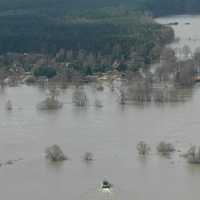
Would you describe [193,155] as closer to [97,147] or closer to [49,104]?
[97,147]

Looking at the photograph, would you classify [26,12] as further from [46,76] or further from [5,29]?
[46,76]

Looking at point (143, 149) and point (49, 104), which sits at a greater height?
point (49, 104)

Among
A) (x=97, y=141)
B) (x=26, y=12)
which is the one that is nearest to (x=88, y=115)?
(x=97, y=141)

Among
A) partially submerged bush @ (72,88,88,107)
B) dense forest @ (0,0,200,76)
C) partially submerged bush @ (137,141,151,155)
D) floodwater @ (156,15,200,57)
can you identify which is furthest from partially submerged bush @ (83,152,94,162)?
floodwater @ (156,15,200,57)

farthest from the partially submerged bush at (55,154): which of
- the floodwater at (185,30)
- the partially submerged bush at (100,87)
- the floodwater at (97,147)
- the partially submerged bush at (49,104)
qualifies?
the floodwater at (185,30)

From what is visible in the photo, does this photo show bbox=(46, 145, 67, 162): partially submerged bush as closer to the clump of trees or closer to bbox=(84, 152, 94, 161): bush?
bbox=(84, 152, 94, 161): bush

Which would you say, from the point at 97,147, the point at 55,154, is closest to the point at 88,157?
the point at 55,154
